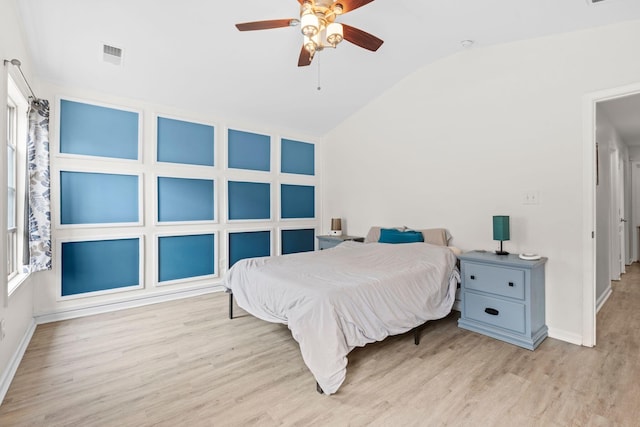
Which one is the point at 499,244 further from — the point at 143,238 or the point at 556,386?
the point at 143,238

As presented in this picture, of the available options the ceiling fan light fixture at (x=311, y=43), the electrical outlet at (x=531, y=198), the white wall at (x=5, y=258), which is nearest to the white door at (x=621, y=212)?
the electrical outlet at (x=531, y=198)

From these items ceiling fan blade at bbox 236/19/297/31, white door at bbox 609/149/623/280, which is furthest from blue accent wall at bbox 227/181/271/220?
white door at bbox 609/149/623/280

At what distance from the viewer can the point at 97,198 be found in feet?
11.4

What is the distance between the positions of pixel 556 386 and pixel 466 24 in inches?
120

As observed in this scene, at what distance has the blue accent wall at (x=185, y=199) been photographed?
12.9ft

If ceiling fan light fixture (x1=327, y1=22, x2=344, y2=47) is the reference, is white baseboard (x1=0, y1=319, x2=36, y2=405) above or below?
below

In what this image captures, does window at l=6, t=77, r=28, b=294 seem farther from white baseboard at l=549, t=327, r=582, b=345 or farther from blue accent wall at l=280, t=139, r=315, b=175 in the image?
white baseboard at l=549, t=327, r=582, b=345

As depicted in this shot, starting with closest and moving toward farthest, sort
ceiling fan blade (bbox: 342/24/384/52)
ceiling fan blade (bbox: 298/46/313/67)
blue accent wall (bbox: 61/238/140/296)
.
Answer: ceiling fan blade (bbox: 342/24/384/52) → ceiling fan blade (bbox: 298/46/313/67) → blue accent wall (bbox: 61/238/140/296)

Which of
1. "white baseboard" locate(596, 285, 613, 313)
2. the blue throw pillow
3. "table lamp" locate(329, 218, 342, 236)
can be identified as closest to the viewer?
"white baseboard" locate(596, 285, 613, 313)

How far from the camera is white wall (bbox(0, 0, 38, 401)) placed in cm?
205

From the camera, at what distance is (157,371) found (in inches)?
89.0

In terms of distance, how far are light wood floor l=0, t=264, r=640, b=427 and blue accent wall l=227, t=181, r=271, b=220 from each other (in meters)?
1.90

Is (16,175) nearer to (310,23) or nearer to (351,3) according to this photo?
(310,23)

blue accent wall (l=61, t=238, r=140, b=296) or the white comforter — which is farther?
blue accent wall (l=61, t=238, r=140, b=296)
